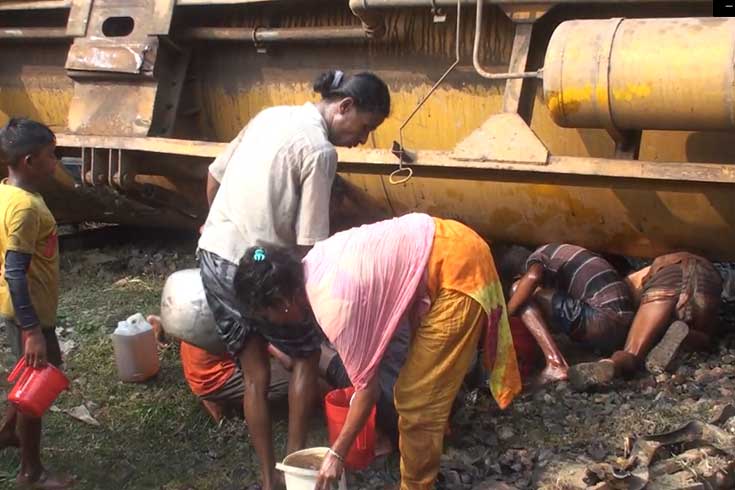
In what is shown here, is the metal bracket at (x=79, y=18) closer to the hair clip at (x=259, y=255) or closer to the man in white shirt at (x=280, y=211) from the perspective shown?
the man in white shirt at (x=280, y=211)

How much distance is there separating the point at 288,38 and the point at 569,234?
1903 mm

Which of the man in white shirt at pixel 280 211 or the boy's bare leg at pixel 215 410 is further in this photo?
the boy's bare leg at pixel 215 410

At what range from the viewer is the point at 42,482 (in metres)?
3.34

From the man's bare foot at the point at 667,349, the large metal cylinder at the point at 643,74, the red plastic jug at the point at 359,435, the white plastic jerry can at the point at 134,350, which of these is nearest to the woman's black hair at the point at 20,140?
the white plastic jerry can at the point at 134,350

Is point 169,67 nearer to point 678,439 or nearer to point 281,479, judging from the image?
point 281,479

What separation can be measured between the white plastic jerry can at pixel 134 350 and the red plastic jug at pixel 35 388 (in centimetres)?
93

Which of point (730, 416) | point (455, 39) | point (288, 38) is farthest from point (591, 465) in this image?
point (288, 38)

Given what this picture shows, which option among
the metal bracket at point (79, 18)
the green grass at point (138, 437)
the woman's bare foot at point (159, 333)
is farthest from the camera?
the metal bracket at point (79, 18)

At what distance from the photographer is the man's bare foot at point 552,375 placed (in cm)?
391

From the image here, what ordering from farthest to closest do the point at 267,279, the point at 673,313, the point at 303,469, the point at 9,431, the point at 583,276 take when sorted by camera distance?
1. the point at 583,276
2. the point at 673,313
3. the point at 9,431
4. the point at 303,469
5. the point at 267,279

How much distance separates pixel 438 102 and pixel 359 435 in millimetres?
2168

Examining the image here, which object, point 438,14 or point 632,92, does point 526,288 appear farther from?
point 438,14

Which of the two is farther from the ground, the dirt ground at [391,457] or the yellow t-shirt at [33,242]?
the yellow t-shirt at [33,242]

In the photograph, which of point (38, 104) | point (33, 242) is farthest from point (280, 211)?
point (38, 104)
